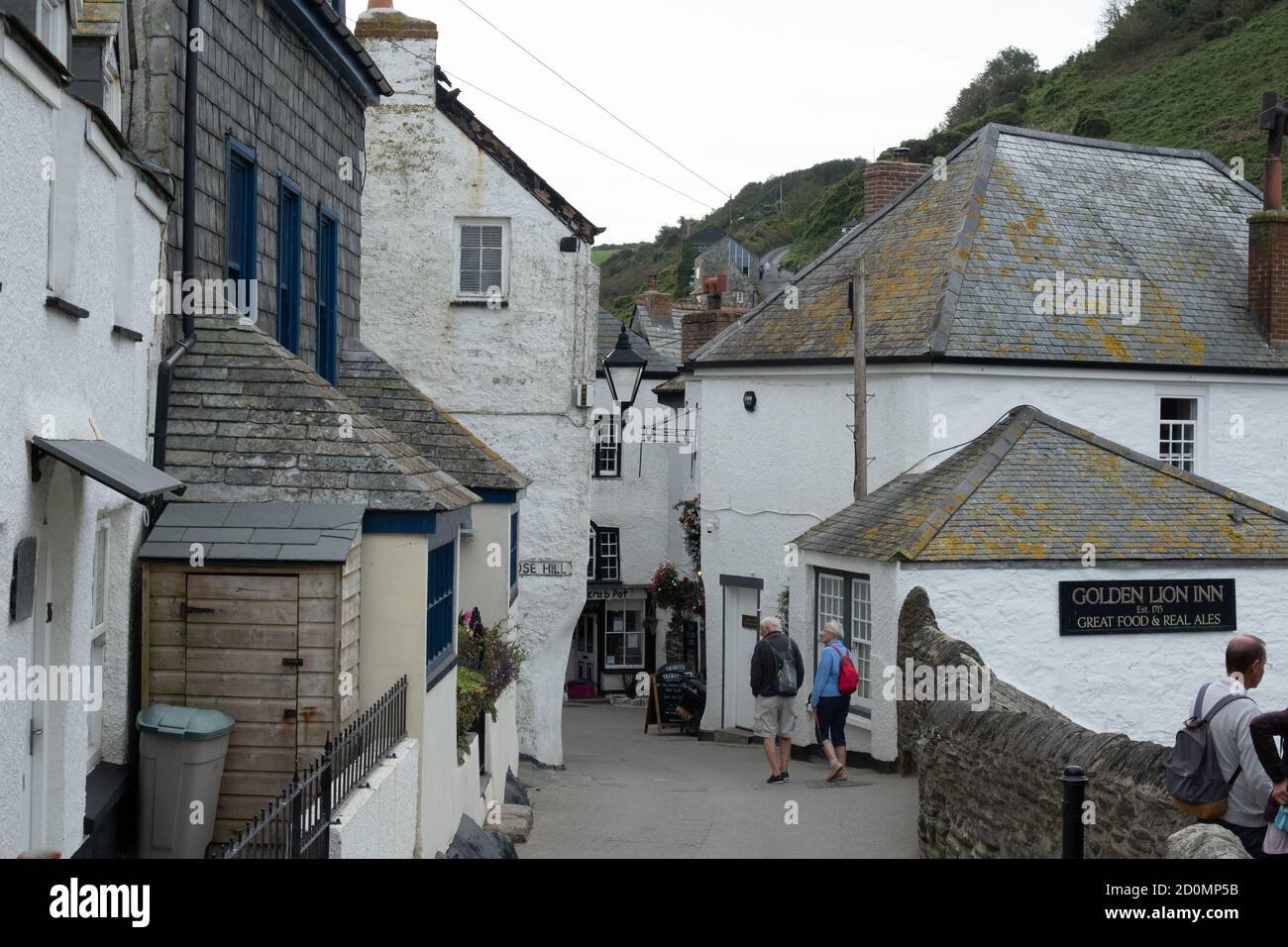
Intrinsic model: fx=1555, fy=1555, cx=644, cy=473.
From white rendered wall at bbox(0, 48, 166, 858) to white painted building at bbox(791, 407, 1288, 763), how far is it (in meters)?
9.93

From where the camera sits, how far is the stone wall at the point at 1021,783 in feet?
29.7

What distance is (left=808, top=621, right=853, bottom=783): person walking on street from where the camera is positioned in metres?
17.0

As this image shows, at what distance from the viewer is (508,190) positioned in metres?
21.4

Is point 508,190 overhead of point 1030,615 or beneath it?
overhead

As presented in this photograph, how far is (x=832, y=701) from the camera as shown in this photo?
17281mm

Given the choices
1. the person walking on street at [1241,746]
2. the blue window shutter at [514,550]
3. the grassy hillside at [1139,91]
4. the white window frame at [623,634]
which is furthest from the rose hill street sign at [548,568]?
the grassy hillside at [1139,91]

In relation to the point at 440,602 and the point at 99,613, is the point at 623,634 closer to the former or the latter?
the point at 440,602

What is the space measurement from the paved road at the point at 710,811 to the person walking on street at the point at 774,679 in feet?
2.44

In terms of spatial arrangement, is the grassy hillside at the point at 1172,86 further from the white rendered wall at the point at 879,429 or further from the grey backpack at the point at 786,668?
the grey backpack at the point at 786,668

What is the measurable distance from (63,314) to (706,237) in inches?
3505

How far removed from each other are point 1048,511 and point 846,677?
3.34m

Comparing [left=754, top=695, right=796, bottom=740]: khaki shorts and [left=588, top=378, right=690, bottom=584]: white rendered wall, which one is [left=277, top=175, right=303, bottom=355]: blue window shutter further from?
[left=588, top=378, right=690, bottom=584]: white rendered wall

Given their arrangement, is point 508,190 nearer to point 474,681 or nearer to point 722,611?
point 722,611
